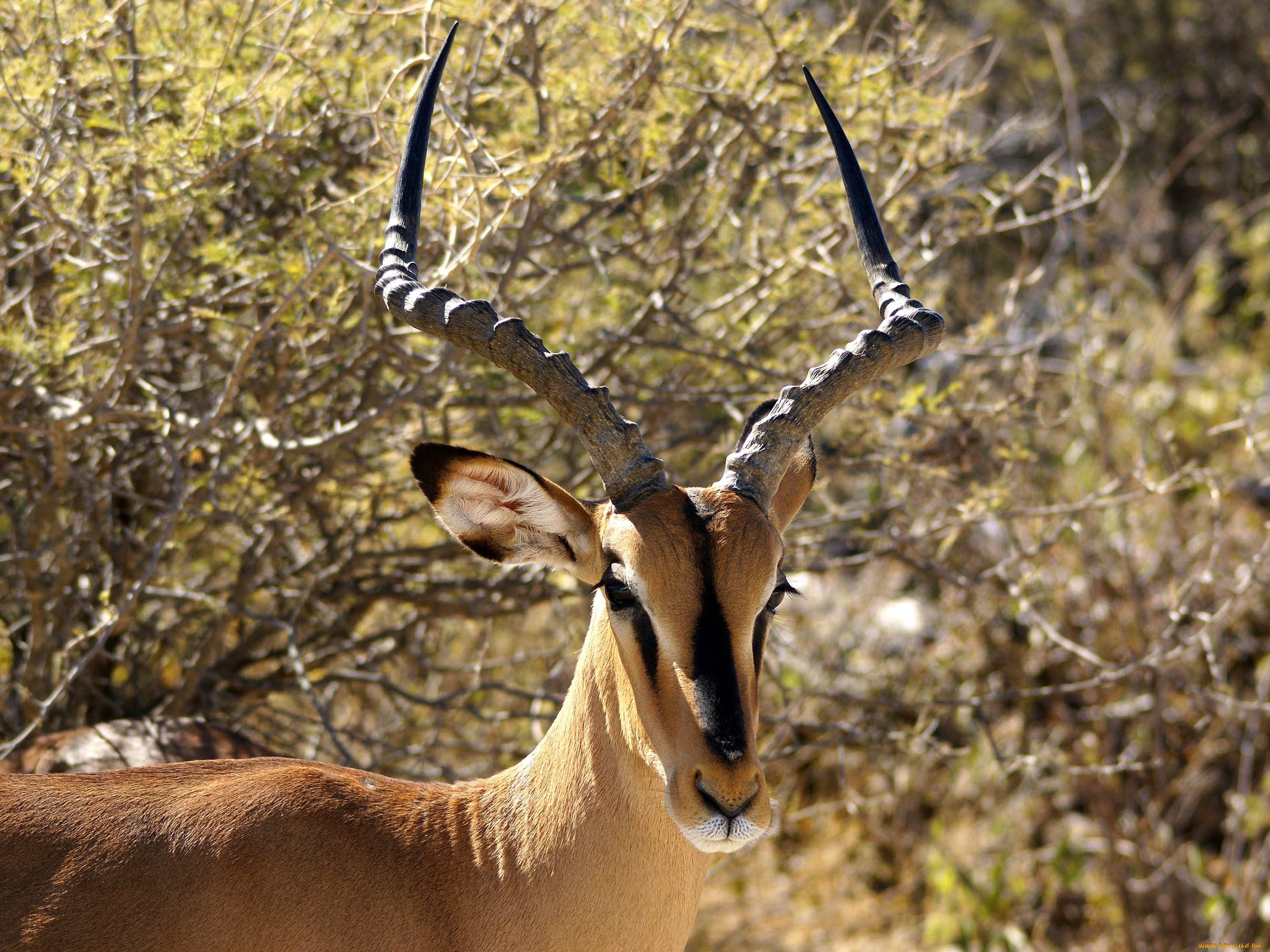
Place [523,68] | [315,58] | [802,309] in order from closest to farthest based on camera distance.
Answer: [315,58] < [523,68] < [802,309]

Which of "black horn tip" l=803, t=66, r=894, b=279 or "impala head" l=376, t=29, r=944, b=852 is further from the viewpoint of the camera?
"black horn tip" l=803, t=66, r=894, b=279

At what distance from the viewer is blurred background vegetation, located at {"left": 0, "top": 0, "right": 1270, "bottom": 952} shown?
180 inches

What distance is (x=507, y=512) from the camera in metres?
3.25

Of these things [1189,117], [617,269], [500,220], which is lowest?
[500,220]

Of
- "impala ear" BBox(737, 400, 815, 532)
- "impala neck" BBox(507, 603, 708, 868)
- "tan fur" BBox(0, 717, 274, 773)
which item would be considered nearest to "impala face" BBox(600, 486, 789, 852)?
"impala neck" BBox(507, 603, 708, 868)

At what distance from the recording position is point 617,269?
6.39 m

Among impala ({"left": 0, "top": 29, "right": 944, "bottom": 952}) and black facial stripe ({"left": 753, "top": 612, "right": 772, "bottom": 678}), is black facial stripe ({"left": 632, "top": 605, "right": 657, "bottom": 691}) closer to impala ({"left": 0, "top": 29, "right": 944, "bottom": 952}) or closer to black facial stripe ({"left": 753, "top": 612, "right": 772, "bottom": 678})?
impala ({"left": 0, "top": 29, "right": 944, "bottom": 952})

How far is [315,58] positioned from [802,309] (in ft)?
8.17

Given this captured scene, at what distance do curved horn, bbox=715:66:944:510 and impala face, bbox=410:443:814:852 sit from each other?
12 cm

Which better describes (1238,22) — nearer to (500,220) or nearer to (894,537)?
(894,537)

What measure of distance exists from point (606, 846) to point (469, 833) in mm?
439

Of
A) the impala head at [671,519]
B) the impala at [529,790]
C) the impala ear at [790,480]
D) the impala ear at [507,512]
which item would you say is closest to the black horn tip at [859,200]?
the impala head at [671,519]

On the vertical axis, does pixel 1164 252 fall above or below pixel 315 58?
above

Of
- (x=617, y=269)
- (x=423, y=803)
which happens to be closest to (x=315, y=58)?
(x=617, y=269)
